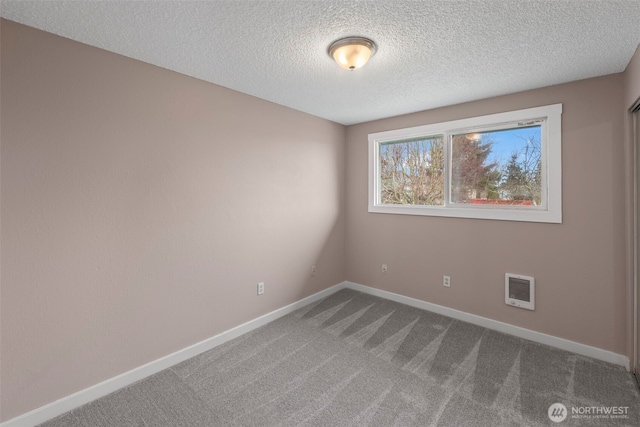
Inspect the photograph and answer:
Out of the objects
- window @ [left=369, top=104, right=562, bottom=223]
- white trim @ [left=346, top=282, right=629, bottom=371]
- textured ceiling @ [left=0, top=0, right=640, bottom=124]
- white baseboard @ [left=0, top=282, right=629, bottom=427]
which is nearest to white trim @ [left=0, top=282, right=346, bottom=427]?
white baseboard @ [left=0, top=282, right=629, bottom=427]

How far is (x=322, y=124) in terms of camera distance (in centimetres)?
371

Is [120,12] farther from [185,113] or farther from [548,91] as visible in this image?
[548,91]

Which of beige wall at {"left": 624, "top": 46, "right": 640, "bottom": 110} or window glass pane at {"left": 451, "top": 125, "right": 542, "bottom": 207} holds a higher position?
beige wall at {"left": 624, "top": 46, "right": 640, "bottom": 110}

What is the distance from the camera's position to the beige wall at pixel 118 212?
5.49 ft

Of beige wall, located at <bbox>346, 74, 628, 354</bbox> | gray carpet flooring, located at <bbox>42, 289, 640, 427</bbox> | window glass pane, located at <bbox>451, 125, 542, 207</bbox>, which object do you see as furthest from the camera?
window glass pane, located at <bbox>451, 125, 542, 207</bbox>

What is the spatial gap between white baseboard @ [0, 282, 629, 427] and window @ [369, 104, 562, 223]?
1088mm

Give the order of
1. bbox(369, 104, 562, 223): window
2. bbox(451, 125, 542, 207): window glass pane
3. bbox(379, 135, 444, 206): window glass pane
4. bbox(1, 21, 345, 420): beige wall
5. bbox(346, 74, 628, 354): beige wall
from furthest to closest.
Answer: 1. bbox(379, 135, 444, 206): window glass pane
2. bbox(451, 125, 542, 207): window glass pane
3. bbox(369, 104, 562, 223): window
4. bbox(346, 74, 628, 354): beige wall
5. bbox(1, 21, 345, 420): beige wall

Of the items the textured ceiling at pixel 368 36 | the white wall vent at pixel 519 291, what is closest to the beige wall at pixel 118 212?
the textured ceiling at pixel 368 36

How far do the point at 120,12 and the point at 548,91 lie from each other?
331 cm

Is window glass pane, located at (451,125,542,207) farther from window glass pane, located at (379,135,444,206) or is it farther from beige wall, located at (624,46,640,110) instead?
beige wall, located at (624,46,640,110)

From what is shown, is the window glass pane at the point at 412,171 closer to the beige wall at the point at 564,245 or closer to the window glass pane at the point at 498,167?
the window glass pane at the point at 498,167

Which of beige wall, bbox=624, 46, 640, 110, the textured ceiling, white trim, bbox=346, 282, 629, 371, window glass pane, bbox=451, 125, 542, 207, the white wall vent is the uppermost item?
the textured ceiling

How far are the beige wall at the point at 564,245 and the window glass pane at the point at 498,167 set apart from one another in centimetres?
24

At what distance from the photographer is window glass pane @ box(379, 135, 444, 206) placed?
134 inches
